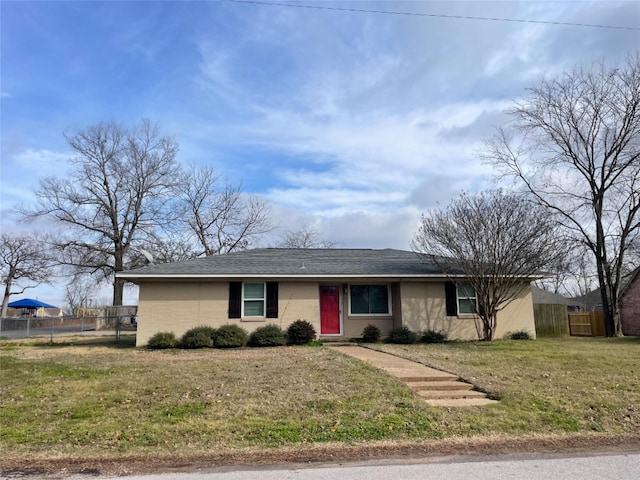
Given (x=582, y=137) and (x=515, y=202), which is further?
(x=582, y=137)

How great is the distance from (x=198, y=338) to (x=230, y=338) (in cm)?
102

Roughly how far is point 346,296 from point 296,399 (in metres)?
10.6

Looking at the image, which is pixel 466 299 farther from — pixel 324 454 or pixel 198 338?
pixel 324 454

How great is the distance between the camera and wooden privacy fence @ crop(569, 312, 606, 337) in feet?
79.2

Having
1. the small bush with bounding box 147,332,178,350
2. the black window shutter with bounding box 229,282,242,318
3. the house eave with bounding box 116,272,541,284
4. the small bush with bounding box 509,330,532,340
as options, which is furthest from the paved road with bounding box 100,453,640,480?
the small bush with bounding box 509,330,532,340

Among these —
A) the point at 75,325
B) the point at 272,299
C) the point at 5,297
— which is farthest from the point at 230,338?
the point at 5,297

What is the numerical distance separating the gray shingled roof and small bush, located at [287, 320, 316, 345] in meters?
1.71

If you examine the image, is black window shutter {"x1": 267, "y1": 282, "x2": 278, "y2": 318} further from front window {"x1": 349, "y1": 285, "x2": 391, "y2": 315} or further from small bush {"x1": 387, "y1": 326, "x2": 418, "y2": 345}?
small bush {"x1": 387, "y1": 326, "x2": 418, "y2": 345}

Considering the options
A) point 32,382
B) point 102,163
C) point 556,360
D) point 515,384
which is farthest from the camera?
point 102,163

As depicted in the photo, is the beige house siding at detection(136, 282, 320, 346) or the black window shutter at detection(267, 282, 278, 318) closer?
the beige house siding at detection(136, 282, 320, 346)

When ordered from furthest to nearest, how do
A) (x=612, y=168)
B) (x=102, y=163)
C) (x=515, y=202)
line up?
1. (x=102, y=163)
2. (x=612, y=168)
3. (x=515, y=202)

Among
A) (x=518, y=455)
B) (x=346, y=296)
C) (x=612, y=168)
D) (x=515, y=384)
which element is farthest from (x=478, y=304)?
(x=518, y=455)

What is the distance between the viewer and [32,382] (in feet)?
30.0

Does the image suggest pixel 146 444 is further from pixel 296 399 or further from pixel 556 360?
pixel 556 360
